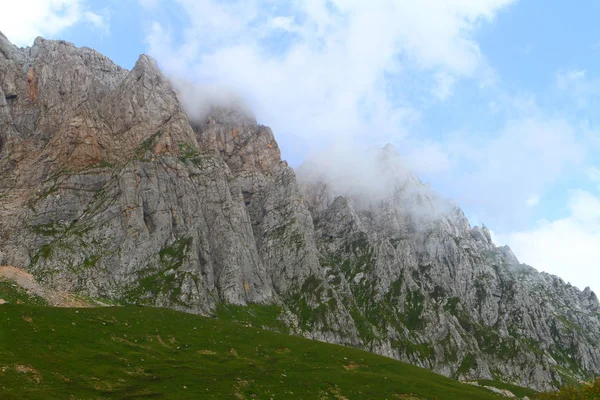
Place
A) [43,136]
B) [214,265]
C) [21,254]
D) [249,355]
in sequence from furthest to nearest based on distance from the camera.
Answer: [43,136], [214,265], [21,254], [249,355]

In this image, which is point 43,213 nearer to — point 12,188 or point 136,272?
point 12,188

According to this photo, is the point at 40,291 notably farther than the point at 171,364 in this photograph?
Yes

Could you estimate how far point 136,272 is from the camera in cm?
16338

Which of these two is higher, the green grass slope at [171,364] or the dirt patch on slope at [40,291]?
the dirt patch on slope at [40,291]

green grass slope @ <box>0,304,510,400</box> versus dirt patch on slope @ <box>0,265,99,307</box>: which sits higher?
dirt patch on slope @ <box>0,265,99,307</box>

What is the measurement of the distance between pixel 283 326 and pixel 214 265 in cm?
3595

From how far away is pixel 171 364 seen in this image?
67.4m

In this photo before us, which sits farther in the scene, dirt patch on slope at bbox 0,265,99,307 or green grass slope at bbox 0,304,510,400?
dirt patch on slope at bbox 0,265,99,307

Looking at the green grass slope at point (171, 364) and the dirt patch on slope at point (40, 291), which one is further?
the dirt patch on slope at point (40, 291)

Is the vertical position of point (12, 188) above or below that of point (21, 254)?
above

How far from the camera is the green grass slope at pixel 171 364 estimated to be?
51906 mm

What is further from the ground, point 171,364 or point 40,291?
point 40,291

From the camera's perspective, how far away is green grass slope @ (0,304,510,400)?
170 ft

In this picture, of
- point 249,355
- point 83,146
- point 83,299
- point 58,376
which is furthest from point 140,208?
point 58,376
